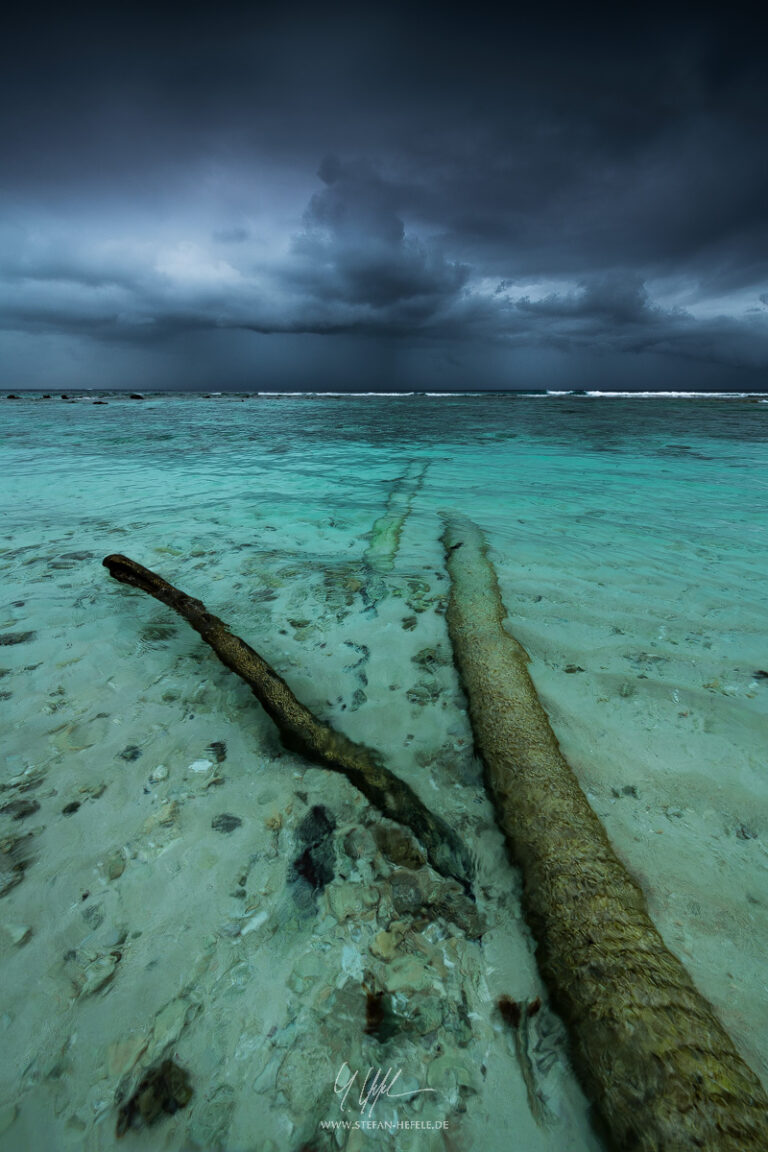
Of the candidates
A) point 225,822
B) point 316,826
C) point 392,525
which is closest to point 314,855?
point 316,826

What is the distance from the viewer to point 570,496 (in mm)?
8508

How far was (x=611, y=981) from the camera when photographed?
1290mm

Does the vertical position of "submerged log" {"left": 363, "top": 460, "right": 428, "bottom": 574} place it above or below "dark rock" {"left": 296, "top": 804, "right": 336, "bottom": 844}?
above

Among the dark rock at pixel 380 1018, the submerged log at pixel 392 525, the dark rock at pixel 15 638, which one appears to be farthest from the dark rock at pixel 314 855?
the submerged log at pixel 392 525

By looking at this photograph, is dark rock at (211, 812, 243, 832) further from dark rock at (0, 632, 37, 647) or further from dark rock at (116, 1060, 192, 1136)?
dark rock at (0, 632, 37, 647)

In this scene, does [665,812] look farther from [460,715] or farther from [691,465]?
[691,465]

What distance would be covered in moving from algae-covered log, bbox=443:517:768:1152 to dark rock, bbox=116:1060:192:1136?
3.41 feet

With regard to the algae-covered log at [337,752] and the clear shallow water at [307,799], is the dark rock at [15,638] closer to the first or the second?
the clear shallow water at [307,799]

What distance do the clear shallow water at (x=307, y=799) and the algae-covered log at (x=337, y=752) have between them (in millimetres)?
89

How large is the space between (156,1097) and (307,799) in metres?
0.98

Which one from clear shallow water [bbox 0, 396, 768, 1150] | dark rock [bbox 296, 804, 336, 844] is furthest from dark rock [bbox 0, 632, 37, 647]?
dark rock [bbox 296, 804, 336, 844]

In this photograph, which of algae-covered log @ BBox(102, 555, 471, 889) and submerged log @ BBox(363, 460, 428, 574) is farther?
submerged log @ BBox(363, 460, 428, 574)

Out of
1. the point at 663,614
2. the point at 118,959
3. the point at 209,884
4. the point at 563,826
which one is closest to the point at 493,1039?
the point at 563,826

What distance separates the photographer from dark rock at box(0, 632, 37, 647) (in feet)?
10.7
